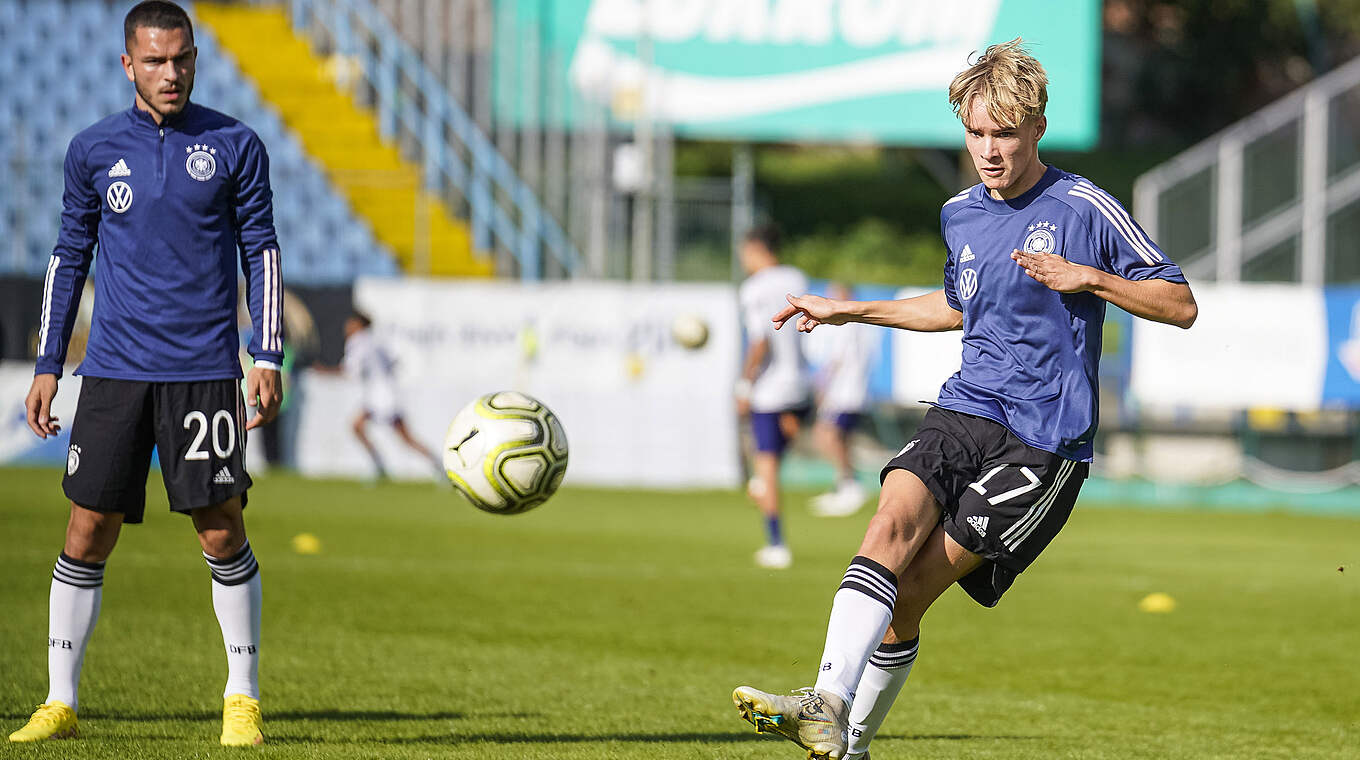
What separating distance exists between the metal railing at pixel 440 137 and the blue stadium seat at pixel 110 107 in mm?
1859

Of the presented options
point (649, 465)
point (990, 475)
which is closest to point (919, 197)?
point (649, 465)

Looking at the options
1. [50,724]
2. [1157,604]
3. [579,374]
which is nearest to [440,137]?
[579,374]

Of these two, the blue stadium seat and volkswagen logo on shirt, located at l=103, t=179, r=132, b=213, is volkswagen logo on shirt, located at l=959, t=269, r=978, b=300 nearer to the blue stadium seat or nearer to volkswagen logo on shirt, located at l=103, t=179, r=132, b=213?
volkswagen logo on shirt, located at l=103, t=179, r=132, b=213

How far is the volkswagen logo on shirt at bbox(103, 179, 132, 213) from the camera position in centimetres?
562

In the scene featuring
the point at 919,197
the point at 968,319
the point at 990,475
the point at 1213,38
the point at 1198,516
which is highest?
the point at 1213,38

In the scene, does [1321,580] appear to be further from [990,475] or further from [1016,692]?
[990,475]

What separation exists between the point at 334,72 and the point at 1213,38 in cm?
2244

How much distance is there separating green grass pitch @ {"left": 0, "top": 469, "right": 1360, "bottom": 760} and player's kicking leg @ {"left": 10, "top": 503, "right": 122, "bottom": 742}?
0.18 meters

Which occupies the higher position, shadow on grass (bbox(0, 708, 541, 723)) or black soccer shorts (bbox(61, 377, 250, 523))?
black soccer shorts (bbox(61, 377, 250, 523))

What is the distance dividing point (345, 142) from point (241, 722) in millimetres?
21329

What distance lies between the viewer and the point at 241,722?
222 inches

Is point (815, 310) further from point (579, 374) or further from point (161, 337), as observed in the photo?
point (579, 374)

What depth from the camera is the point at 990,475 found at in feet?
15.8

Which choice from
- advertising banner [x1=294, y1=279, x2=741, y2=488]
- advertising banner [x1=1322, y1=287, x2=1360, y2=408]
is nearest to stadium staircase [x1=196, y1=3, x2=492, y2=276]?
advertising banner [x1=294, y1=279, x2=741, y2=488]
